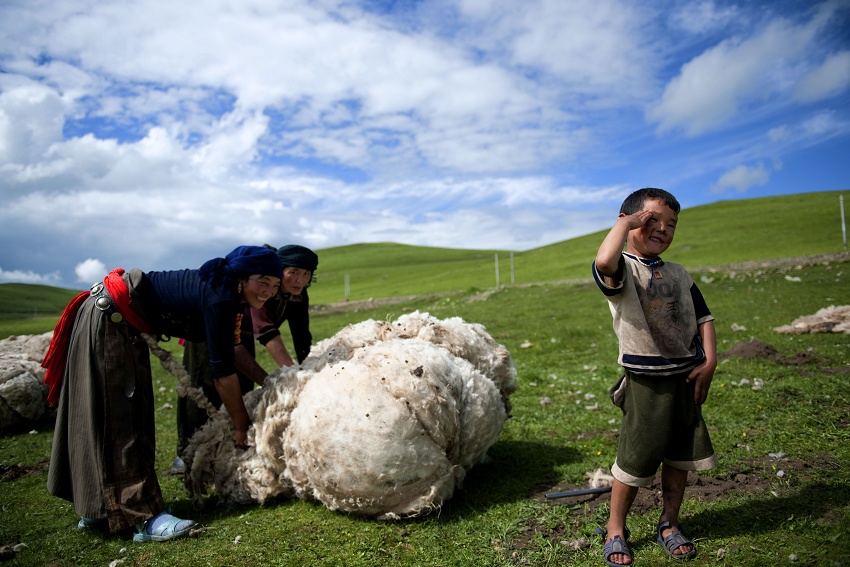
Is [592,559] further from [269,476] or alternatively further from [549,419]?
[549,419]

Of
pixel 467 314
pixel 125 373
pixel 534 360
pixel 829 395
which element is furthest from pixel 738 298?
pixel 125 373

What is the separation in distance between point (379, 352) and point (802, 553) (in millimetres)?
3146

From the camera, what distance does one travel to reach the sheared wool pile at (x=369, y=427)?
4090mm

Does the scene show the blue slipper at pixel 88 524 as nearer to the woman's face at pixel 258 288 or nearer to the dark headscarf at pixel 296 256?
the woman's face at pixel 258 288

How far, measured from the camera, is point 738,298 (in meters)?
17.5

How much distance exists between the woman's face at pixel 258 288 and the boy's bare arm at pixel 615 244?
264 cm

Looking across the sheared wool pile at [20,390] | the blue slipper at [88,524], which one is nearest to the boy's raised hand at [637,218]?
the blue slipper at [88,524]

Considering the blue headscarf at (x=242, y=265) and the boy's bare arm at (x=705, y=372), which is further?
the blue headscarf at (x=242, y=265)

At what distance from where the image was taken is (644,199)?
365 cm

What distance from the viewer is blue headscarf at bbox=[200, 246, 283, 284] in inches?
178

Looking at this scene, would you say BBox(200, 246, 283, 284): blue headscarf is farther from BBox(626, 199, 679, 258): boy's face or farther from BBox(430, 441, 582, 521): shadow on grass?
BBox(626, 199, 679, 258): boy's face

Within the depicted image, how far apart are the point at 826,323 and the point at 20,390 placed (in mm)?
13357

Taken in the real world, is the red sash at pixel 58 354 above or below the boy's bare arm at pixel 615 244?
below

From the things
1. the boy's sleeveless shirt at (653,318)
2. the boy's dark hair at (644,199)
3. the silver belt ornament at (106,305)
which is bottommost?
the boy's sleeveless shirt at (653,318)
